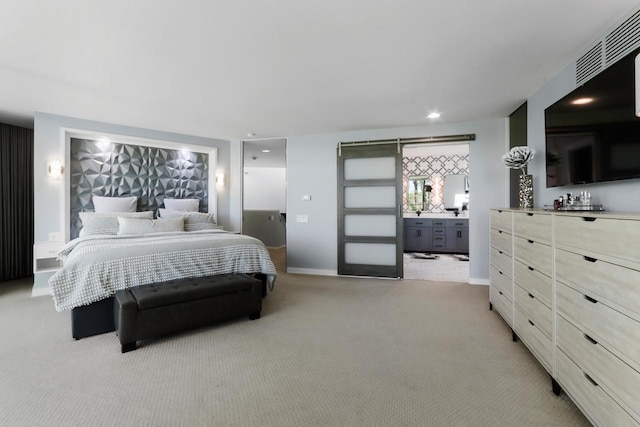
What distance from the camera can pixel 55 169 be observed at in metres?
4.06

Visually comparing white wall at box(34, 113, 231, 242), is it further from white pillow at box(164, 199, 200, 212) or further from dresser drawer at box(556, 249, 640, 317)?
dresser drawer at box(556, 249, 640, 317)

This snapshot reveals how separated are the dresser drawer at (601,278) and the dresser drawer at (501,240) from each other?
0.93m

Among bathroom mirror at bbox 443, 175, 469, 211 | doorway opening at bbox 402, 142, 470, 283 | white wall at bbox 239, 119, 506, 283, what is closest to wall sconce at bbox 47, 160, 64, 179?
white wall at bbox 239, 119, 506, 283

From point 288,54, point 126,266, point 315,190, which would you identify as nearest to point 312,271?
point 315,190

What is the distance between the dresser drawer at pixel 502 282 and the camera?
2.71m

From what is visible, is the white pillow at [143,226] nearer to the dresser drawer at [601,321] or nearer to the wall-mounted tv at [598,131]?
the dresser drawer at [601,321]

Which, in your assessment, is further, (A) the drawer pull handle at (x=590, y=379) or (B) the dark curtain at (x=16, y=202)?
(B) the dark curtain at (x=16, y=202)

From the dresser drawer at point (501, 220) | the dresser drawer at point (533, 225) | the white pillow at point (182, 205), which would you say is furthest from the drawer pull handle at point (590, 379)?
the white pillow at point (182, 205)

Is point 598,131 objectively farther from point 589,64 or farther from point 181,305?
point 181,305

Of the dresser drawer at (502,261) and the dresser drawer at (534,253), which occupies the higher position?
the dresser drawer at (534,253)

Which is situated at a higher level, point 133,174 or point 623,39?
point 623,39

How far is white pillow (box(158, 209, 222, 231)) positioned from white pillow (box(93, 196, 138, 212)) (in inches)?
17.0

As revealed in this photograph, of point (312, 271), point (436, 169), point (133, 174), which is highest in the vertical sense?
point (436, 169)

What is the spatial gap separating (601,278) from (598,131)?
48.9 inches
